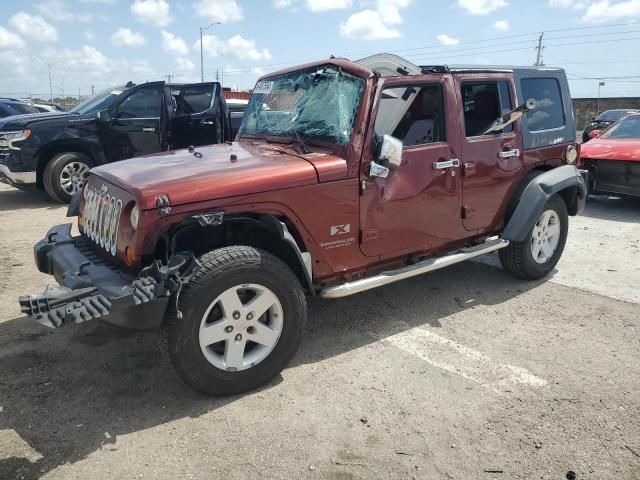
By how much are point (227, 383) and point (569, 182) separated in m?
3.82

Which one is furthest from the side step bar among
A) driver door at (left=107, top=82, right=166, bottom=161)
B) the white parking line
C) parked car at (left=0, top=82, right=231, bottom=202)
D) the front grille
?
driver door at (left=107, top=82, right=166, bottom=161)

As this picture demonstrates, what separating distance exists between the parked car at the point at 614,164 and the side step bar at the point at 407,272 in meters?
4.66

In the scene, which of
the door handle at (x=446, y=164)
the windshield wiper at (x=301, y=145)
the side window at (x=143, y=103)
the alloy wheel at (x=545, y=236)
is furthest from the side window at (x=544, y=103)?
the side window at (x=143, y=103)

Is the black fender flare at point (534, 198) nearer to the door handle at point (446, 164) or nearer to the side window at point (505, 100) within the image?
the side window at point (505, 100)

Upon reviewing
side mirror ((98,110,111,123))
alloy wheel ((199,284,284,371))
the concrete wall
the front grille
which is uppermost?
the concrete wall

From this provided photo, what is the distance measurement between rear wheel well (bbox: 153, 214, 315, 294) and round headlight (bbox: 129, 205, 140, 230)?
0.18m

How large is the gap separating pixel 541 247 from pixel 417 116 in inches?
78.6

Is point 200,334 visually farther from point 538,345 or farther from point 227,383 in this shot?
point 538,345

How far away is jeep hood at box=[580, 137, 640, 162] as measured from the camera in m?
8.09

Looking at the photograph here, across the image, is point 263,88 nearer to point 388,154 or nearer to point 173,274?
point 388,154

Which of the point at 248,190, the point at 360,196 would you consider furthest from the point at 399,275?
the point at 248,190

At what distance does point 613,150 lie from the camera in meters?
8.41

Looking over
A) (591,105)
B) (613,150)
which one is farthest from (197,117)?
(591,105)

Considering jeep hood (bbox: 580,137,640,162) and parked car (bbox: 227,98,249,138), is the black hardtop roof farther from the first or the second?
parked car (bbox: 227,98,249,138)
